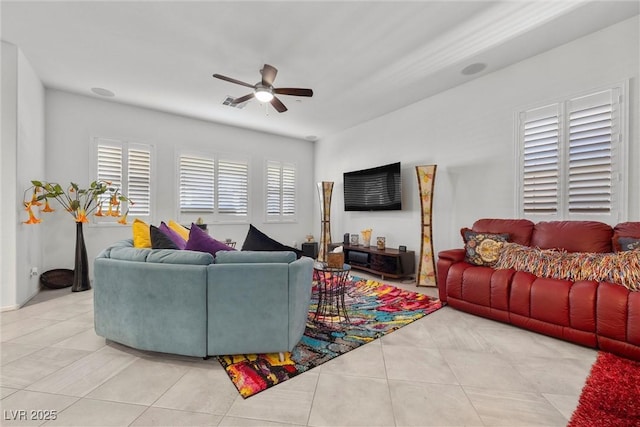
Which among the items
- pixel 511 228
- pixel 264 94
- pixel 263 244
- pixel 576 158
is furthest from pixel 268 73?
pixel 576 158

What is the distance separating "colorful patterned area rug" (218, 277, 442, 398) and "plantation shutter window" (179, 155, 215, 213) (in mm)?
3114

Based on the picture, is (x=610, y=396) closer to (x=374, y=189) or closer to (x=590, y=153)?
(x=590, y=153)

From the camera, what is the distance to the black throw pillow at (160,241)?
7.41 feet

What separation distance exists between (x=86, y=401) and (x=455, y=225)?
4.17m

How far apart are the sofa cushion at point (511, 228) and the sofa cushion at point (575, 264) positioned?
0.19 m

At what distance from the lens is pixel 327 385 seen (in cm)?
A: 171

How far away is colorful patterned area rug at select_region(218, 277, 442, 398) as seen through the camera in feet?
5.91

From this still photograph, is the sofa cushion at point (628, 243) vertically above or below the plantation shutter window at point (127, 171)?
below

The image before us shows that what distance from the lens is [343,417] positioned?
1.44m

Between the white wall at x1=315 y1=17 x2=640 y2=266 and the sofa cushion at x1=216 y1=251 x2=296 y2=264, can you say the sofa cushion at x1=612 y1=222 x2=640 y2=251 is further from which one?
the sofa cushion at x1=216 y1=251 x2=296 y2=264

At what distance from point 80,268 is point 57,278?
433 millimetres

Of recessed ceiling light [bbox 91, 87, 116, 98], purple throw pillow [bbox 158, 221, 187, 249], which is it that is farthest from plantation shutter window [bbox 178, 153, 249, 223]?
purple throw pillow [bbox 158, 221, 187, 249]

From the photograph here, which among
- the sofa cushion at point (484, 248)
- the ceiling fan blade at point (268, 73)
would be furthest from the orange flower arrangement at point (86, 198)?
the sofa cushion at point (484, 248)

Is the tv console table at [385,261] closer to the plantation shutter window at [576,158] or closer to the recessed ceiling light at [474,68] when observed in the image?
the plantation shutter window at [576,158]
